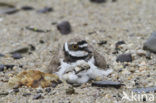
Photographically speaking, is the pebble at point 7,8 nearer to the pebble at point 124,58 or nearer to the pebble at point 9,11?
the pebble at point 9,11

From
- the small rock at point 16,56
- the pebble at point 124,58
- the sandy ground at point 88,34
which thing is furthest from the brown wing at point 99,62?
the small rock at point 16,56

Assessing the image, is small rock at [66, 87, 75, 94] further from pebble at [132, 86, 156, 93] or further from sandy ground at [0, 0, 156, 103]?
pebble at [132, 86, 156, 93]

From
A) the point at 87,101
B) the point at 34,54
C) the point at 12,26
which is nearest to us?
the point at 87,101

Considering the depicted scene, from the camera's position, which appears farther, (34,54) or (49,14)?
(49,14)

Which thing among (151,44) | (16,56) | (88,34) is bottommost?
(16,56)

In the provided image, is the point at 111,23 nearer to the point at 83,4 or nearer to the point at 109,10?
the point at 109,10

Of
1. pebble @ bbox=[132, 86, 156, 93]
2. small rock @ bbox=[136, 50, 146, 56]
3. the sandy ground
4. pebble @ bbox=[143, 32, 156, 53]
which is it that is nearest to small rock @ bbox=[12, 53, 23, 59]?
the sandy ground

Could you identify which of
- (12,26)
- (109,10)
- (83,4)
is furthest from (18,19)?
(109,10)

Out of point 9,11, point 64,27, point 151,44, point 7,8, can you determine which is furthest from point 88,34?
point 7,8

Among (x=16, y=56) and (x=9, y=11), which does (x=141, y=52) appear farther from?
(x=9, y=11)
